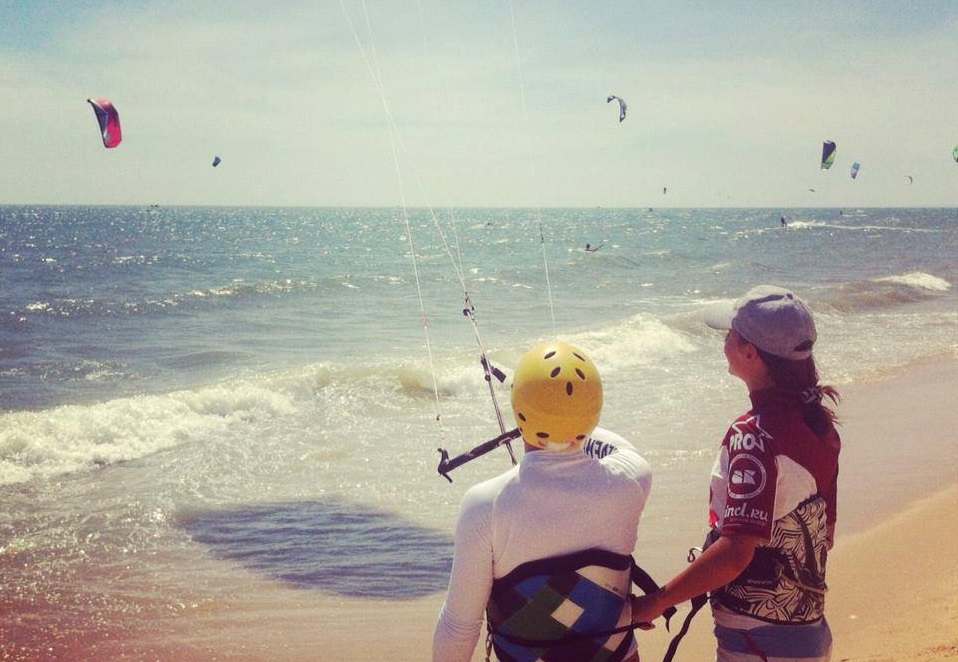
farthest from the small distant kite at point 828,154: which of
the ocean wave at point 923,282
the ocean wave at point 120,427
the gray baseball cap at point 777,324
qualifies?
the gray baseball cap at point 777,324

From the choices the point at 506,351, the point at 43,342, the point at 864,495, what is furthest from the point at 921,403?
the point at 43,342

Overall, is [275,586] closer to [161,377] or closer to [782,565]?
[782,565]

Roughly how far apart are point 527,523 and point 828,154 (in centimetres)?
2183

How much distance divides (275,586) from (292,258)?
4379cm

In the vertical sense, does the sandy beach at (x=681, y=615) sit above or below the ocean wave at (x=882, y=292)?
above

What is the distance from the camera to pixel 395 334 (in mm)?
19312

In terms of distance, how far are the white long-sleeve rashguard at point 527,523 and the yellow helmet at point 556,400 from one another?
0.18ft

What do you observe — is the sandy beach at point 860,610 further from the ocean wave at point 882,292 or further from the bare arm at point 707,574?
the ocean wave at point 882,292

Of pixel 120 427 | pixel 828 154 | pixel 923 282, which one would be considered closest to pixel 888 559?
pixel 120 427

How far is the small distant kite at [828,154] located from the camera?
20881 mm

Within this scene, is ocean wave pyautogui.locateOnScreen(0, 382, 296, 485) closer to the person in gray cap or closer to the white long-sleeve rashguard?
the white long-sleeve rashguard

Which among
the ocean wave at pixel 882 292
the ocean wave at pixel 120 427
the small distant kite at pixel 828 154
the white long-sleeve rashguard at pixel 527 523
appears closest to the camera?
the white long-sleeve rashguard at pixel 527 523

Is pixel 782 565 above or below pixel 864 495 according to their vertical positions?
above

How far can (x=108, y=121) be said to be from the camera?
10.2 m
